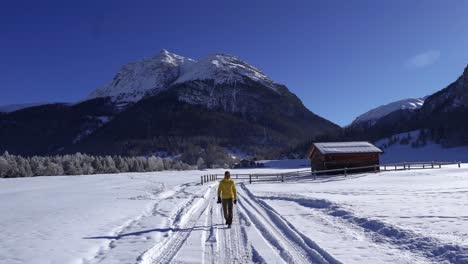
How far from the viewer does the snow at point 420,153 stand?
119125 mm

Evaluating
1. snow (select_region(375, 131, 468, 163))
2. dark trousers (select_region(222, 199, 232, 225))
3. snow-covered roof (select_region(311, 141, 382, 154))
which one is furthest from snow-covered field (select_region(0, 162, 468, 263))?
snow (select_region(375, 131, 468, 163))

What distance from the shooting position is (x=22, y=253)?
10.7 meters

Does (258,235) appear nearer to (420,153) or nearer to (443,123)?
(420,153)

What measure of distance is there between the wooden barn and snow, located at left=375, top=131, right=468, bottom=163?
71974 millimetres

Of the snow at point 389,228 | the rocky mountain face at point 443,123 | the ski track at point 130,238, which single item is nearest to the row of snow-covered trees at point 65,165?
the ski track at point 130,238

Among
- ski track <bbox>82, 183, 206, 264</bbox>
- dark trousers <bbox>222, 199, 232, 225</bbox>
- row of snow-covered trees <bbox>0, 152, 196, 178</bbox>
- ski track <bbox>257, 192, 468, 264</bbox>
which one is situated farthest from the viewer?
row of snow-covered trees <bbox>0, 152, 196, 178</bbox>

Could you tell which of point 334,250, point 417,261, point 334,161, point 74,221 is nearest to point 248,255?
point 334,250

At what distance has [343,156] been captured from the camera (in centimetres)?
5309

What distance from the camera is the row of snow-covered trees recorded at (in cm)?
7338

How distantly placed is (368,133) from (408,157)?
5155cm

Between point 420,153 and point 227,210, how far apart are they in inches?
5103

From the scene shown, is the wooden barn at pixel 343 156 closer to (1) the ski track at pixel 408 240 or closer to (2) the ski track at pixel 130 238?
(2) the ski track at pixel 130 238

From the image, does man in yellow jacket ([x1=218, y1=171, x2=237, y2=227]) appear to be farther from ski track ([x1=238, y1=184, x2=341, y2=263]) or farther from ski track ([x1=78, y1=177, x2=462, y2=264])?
ski track ([x1=238, y1=184, x2=341, y2=263])

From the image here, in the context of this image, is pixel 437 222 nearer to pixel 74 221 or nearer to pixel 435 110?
pixel 74 221
